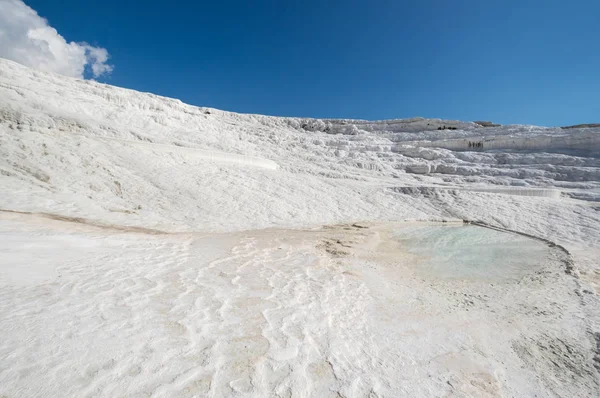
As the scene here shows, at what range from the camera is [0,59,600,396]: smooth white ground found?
2805mm

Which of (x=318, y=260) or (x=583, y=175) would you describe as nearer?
(x=318, y=260)

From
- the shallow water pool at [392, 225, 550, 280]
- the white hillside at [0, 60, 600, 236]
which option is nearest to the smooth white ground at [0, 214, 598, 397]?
the shallow water pool at [392, 225, 550, 280]

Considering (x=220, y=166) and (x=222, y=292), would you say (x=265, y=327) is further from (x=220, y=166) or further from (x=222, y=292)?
(x=220, y=166)

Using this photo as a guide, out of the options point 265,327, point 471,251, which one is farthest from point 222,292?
point 471,251

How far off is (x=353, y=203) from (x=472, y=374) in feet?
44.8

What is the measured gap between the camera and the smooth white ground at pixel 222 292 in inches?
110

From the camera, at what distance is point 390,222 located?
14719mm

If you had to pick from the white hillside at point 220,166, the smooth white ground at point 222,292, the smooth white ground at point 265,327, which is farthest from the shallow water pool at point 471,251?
the white hillside at point 220,166

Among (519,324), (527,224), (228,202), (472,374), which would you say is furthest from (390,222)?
(472,374)

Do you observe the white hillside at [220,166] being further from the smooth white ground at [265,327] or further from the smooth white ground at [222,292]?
the smooth white ground at [265,327]

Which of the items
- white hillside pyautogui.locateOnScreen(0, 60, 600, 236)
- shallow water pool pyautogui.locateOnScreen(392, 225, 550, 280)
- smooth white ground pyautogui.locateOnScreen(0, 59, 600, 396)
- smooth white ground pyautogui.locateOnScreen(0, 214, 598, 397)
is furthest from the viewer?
white hillside pyautogui.locateOnScreen(0, 60, 600, 236)

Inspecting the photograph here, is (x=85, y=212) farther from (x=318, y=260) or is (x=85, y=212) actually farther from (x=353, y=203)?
(x=353, y=203)

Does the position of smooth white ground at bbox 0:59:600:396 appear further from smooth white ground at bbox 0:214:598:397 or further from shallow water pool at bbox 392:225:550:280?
shallow water pool at bbox 392:225:550:280

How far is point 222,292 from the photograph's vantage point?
4574mm
